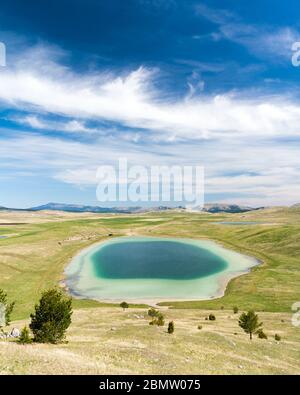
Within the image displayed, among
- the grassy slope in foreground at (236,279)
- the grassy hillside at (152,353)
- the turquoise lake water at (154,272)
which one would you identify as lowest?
the turquoise lake water at (154,272)

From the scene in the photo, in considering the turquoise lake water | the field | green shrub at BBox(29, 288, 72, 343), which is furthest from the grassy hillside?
the turquoise lake water

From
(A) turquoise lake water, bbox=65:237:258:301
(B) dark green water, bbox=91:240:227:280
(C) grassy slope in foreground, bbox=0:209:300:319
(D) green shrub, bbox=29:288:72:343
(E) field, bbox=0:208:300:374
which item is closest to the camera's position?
(E) field, bbox=0:208:300:374

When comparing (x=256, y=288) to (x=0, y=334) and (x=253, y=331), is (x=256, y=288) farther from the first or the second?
(x=0, y=334)

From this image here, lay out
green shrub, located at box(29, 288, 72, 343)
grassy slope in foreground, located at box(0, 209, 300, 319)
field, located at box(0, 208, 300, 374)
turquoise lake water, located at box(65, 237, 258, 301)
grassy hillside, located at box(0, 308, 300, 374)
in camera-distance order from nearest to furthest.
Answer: grassy hillside, located at box(0, 308, 300, 374), field, located at box(0, 208, 300, 374), green shrub, located at box(29, 288, 72, 343), grassy slope in foreground, located at box(0, 209, 300, 319), turquoise lake water, located at box(65, 237, 258, 301)

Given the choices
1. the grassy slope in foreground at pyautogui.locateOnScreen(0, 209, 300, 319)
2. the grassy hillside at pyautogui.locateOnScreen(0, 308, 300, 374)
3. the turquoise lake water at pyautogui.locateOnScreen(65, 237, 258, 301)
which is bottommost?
the turquoise lake water at pyautogui.locateOnScreen(65, 237, 258, 301)

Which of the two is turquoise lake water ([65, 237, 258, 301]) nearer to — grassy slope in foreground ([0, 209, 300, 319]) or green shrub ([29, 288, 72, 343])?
grassy slope in foreground ([0, 209, 300, 319])

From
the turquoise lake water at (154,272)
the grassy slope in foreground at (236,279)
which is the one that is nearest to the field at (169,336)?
the grassy slope in foreground at (236,279)

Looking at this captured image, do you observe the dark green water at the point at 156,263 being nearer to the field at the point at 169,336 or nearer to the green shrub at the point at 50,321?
the field at the point at 169,336

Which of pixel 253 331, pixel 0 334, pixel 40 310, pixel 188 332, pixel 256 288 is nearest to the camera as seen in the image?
pixel 40 310
